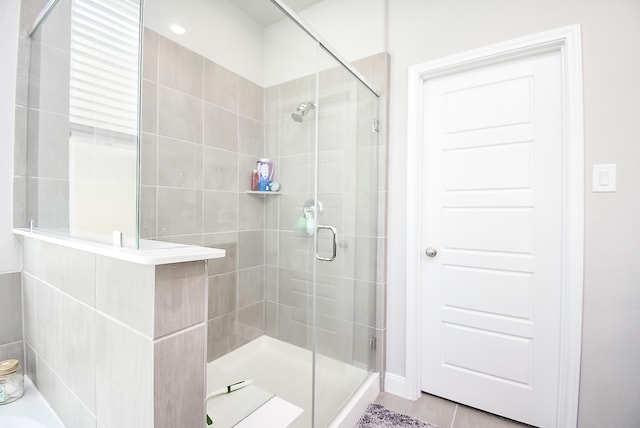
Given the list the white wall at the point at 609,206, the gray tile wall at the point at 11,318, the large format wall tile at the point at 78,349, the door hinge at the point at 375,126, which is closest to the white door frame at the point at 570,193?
the white wall at the point at 609,206

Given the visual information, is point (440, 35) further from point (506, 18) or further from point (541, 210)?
point (541, 210)

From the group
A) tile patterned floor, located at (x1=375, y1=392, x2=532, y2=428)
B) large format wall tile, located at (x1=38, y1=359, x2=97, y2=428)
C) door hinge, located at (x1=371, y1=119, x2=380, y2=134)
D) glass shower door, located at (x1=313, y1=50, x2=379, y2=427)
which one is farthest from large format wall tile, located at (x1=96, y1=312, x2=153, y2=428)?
door hinge, located at (x1=371, y1=119, x2=380, y2=134)

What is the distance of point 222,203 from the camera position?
1.71 m

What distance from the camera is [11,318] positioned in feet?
3.77

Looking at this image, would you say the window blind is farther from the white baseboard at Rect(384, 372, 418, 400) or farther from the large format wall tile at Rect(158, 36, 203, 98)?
the white baseboard at Rect(384, 372, 418, 400)

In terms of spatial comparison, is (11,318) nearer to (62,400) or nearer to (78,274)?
(62,400)

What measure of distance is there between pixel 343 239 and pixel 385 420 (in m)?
1.03

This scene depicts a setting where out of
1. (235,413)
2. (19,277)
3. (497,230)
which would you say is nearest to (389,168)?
(497,230)

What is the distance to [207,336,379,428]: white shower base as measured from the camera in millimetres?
1388

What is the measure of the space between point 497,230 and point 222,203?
5.32 feet

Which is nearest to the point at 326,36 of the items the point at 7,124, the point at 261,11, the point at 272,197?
the point at 261,11

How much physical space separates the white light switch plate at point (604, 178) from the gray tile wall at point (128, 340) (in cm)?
175

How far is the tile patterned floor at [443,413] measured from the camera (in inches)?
61.5

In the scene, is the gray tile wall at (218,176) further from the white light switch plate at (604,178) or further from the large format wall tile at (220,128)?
the white light switch plate at (604,178)
